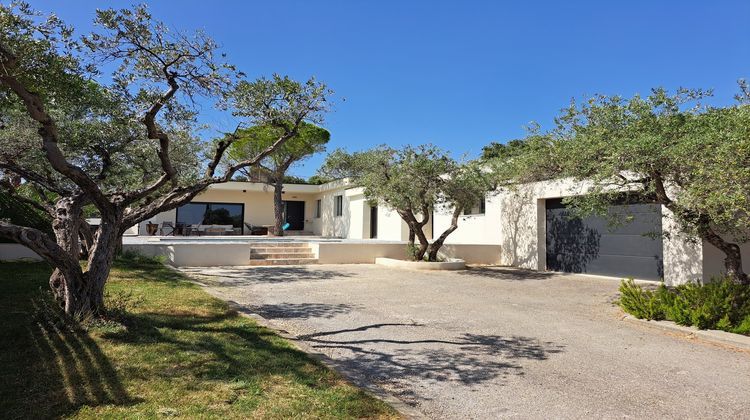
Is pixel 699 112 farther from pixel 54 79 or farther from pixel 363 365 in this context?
pixel 54 79

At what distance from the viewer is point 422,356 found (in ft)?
15.3

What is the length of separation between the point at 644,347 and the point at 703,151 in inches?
103

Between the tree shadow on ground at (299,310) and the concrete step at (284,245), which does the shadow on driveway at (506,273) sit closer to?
the concrete step at (284,245)

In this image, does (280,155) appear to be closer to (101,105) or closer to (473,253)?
(473,253)

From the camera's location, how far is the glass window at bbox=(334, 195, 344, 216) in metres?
24.1

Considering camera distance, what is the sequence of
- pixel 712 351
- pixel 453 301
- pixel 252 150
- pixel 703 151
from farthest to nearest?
pixel 252 150 → pixel 453 301 → pixel 703 151 → pixel 712 351

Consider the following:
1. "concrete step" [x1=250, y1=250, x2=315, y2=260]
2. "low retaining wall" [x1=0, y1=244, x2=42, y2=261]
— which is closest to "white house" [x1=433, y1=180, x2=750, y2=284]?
"concrete step" [x1=250, y1=250, x2=315, y2=260]

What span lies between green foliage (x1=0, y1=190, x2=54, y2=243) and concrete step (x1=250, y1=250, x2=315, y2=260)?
17.3ft

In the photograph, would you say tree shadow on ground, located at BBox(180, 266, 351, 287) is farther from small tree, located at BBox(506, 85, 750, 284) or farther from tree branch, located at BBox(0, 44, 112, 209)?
small tree, located at BBox(506, 85, 750, 284)

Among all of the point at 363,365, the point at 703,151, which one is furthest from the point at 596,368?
the point at 703,151

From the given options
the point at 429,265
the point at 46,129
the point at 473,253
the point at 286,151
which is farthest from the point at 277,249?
the point at 46,129

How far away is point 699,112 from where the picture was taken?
7039 mm

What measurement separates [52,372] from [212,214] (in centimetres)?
2403

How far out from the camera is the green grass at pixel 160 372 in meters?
3.10
